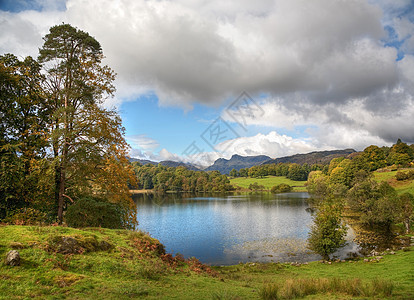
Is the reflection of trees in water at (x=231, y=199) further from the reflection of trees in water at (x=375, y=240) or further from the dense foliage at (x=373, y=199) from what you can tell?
the reflection of trees in water at (x=375, y=240)

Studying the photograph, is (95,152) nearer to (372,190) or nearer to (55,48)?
(55,48)

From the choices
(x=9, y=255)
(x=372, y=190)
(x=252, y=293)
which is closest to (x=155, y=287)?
(x=252, y=293)

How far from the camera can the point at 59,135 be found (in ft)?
59.8

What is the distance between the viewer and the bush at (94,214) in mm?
18641

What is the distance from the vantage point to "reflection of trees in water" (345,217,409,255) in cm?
3102

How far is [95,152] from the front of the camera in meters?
20.0

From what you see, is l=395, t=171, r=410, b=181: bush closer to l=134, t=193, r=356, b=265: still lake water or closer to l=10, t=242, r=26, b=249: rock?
l=134, t=193, r=356, b=265: still lake water

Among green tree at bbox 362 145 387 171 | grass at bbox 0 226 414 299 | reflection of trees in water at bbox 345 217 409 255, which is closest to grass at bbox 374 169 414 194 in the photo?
reflection of trees in water at bbox 345 217 409 255

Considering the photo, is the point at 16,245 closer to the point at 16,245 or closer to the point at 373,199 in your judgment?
the point at 16,245

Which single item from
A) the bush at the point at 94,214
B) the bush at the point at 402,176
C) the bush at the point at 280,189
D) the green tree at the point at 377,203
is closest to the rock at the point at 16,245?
the bush at the point at 94,214

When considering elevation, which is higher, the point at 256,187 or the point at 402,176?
the point at 402,176

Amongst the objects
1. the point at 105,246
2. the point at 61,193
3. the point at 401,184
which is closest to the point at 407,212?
the point at 401,184

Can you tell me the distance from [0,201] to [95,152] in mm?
7927

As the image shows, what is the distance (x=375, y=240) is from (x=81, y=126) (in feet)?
138
